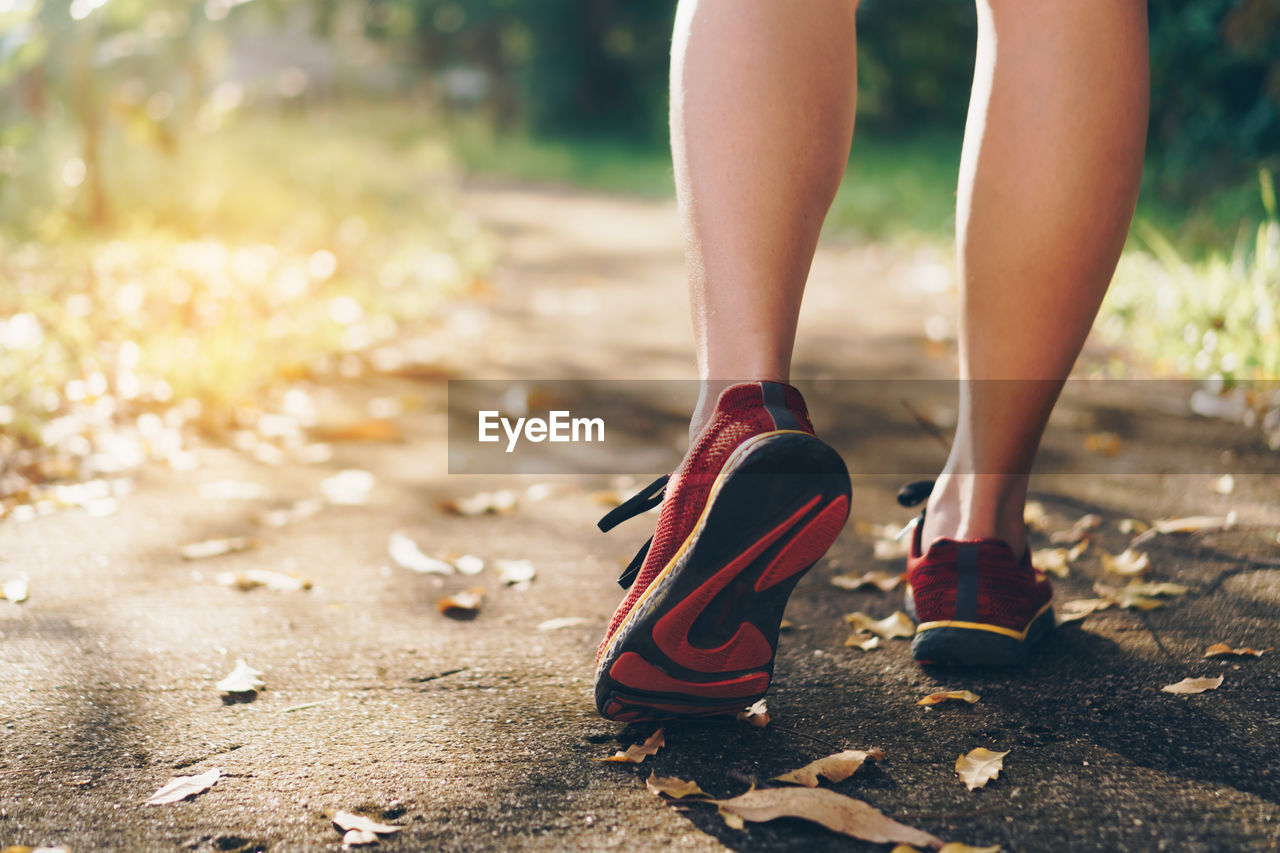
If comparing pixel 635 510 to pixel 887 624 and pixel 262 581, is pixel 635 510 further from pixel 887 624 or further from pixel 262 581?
pixel 262 581

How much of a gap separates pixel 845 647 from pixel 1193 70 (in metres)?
5.31

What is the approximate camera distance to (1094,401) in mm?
2760

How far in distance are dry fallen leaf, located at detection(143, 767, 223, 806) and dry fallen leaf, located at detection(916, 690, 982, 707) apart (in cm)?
79

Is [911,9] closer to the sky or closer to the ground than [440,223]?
closer to the sky

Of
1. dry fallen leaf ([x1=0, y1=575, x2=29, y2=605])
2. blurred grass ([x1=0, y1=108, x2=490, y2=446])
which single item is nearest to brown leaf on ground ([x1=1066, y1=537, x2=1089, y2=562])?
dry fallen leaf ([x1=0, y1=575, x2=29, y2=605])

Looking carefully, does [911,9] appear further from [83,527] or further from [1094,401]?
[83,527]

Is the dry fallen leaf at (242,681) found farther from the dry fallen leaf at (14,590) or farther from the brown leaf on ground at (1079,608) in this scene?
the brown leaf on ground at (1079,608)

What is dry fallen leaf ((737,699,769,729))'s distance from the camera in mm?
1148

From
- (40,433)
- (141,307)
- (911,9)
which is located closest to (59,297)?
(141,307)

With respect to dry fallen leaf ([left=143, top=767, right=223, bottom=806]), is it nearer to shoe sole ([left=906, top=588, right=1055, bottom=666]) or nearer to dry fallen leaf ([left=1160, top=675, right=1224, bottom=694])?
shoe sole ([left=906, top=588, right=1055, bottom=666])

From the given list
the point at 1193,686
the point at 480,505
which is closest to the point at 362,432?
the point at 480,505

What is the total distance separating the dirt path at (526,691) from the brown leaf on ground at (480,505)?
0.10ft

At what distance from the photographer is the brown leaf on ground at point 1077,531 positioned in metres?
1.77

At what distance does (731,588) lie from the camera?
1.03 m
